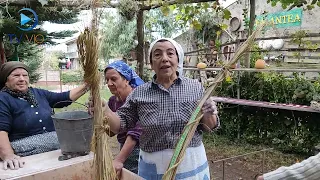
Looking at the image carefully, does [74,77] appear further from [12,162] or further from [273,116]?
[273,116]

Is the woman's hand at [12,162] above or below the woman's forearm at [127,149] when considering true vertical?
below

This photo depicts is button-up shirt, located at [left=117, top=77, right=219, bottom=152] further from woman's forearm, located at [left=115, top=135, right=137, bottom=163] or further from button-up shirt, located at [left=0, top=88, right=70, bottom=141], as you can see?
button-up shirt, located at [left=0, top=88, right=70, bottom=141]

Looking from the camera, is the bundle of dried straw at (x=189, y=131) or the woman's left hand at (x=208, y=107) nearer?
the bundle of dried straw at (x=189, y=131)

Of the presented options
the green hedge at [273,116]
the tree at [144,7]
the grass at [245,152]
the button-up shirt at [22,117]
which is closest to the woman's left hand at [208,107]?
the button-up shirt at [22,117]

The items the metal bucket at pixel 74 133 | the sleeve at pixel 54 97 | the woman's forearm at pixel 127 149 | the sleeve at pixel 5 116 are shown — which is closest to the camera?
the metal bucket at pixel 74 133

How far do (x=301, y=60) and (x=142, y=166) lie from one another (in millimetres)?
3697

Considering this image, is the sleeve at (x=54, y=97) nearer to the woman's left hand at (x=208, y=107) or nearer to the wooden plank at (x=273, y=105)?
the woman's left hand at (x=208, y=107)

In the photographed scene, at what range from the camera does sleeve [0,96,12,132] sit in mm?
1751

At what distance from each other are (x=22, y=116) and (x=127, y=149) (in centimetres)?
75

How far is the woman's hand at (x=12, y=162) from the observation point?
1.52 m

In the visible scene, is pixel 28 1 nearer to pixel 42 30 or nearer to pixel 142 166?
pixel 42 30

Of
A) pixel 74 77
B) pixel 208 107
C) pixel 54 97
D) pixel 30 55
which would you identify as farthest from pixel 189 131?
pixel 30 55

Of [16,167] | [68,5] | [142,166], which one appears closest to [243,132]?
[68,5]

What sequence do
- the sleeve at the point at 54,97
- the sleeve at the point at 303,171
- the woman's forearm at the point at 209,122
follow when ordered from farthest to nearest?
1. the sleeve at the point at 54,97
2. the woman's forearm at the point at 209,122
3. the sleeve at the point at 303,171
